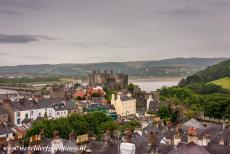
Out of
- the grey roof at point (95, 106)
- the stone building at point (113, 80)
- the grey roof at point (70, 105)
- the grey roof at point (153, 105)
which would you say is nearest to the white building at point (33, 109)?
the grey roof at point (70, 105)

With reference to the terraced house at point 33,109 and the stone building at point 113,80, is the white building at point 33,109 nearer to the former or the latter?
the terraced house at point 33,109

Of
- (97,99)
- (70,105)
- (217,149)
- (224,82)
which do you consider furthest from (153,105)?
(224,82)

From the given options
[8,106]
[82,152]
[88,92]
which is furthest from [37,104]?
[82,152]

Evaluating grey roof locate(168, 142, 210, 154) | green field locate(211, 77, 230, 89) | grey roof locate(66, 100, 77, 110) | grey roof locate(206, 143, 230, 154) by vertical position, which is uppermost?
grey roof locate(168, 142, 210, 154)

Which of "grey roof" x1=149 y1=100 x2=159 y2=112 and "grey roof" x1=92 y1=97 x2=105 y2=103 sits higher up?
"grey roof" x1=92 y1=97 x2=105 y2=103

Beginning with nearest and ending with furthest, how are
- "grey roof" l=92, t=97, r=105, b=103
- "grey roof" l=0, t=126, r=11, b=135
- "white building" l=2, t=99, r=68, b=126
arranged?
"grey roof" l=0, t=126, r=11, b=135
"white building" l=2, t=99, r=68, b=126
"grey roof" l=92, t=97, r=105, b=103

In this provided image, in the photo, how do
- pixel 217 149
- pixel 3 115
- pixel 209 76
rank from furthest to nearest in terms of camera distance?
pixel 209 76 → pixel 3 115 → pixel 217 149

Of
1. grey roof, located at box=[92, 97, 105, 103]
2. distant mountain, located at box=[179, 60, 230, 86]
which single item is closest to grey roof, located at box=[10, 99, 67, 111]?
grey roof, located at box=[92, 97, 105, 103]

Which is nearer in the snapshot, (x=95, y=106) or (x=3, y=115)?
(x=3, y=115)

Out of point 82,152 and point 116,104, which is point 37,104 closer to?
point 116,104

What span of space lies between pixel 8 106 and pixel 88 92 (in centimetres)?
2531

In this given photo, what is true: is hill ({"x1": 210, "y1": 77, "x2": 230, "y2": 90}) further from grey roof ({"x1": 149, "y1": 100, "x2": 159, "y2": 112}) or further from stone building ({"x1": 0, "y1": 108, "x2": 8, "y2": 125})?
stone building ({"x1": 0, "y1": 108, "x2": 8, "y2": 125})

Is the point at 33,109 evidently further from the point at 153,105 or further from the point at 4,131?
the point at 153,105

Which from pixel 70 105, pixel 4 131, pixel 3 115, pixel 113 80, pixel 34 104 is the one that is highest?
pixel 113 80
